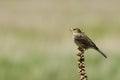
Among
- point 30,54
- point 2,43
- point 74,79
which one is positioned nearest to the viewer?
point 74,79

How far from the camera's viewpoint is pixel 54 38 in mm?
19766

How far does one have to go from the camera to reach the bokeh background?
14.3 meters

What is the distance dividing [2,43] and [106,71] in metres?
4.56

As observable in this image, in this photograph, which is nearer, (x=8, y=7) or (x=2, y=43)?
(x=2, y=43)

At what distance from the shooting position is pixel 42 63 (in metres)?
15.1

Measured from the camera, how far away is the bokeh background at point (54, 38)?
14320 millimetres

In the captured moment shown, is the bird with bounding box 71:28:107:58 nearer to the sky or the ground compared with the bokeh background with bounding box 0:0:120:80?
nearer to the ground

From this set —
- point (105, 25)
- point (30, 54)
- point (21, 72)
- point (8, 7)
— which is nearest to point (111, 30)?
point (105, 25)

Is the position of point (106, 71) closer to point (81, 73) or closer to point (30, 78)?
point (30, 78)

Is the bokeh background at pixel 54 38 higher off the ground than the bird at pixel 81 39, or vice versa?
the bokeh background at pixel 54 38

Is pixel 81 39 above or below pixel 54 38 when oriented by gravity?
below

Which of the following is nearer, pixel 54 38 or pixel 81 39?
pixel 81 39

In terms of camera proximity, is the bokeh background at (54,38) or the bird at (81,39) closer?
the bird at (81,39)

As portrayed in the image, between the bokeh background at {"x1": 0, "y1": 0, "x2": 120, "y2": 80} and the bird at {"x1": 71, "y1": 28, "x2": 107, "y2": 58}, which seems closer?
the bird at {"x1": 71, "y1": 28, "x2": 107, "y2": 58}
